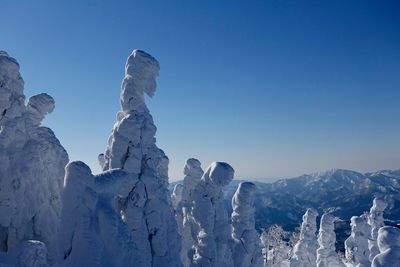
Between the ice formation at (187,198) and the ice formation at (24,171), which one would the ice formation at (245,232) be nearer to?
the ice formation at (187,198)

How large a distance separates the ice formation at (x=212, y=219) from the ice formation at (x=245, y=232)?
3.24 feet

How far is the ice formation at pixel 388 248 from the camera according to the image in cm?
1372

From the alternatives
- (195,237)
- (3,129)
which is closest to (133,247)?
(3,129)

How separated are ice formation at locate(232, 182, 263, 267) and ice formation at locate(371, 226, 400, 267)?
737 inches

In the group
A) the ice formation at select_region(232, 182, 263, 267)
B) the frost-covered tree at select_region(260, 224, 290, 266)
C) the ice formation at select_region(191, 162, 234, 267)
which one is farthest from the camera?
the frost-covered tree at select_region(260, 224, 290, 266)

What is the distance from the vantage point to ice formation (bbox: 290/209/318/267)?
45.8 metres

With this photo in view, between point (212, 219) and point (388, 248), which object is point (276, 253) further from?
point (388, 248)

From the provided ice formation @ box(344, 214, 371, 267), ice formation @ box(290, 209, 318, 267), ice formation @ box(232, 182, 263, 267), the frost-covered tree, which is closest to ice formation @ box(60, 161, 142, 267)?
ice formation @ box(232, 182, 263, 267)

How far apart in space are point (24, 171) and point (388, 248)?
1813 centimetres

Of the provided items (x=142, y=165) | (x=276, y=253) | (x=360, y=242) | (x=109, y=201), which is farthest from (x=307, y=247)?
(x=109, y=201)

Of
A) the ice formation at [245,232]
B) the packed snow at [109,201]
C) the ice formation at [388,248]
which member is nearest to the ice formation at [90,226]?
the packed snow at [109,201]

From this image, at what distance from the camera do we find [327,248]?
43.6 meters

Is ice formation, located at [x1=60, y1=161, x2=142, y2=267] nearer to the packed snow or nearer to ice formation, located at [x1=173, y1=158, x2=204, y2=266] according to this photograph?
the packed snow

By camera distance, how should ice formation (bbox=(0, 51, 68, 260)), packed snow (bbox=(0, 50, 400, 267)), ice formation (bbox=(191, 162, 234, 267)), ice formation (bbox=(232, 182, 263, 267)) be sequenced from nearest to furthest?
packed snow (bbox=(0, 50, 400, 267)), ice formation (bbox=(0, 51, 68, 260)), ice formation (bbox=(191, 162, 234, 267)), ice formation (bbox=(232, 182, 263, 267))
